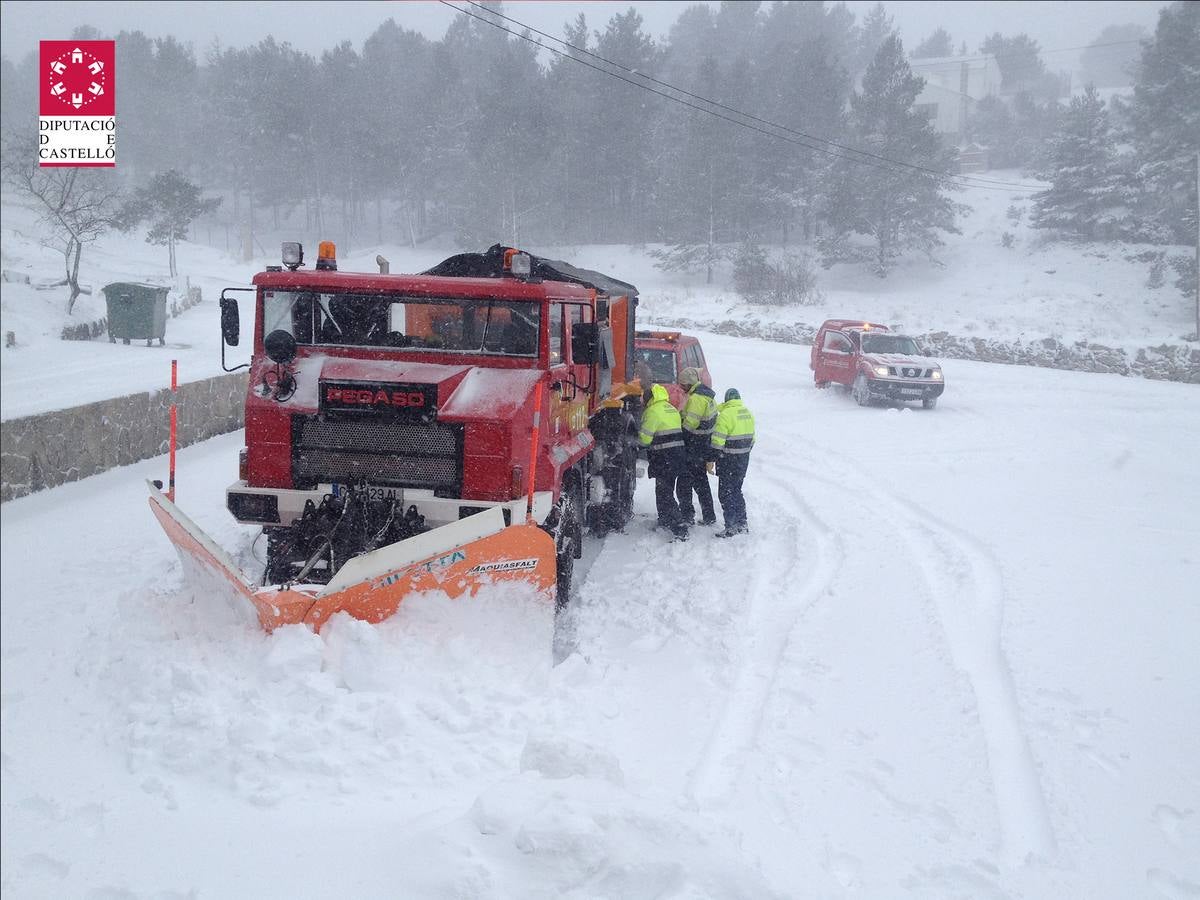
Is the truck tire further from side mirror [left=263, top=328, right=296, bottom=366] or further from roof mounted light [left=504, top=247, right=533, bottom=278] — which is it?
side mirror [left=263, top=328, right=296, bottom=366]

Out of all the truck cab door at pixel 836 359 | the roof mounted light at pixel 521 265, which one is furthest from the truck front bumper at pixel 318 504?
the truck cab door at pixel 836 359

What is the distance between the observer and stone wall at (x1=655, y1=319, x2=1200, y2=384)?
20.6 meters

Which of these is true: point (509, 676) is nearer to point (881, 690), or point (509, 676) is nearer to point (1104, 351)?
point (881, 690)

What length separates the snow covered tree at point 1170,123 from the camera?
32.5 m

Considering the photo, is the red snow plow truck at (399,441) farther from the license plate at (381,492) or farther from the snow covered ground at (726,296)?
the snow covered ground at (726,296)

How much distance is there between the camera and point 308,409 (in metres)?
6.04

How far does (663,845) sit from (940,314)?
32.6 metres

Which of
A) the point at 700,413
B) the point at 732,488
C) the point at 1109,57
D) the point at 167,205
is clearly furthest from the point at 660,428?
the point at 1109,57

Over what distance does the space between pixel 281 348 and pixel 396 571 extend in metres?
2.27

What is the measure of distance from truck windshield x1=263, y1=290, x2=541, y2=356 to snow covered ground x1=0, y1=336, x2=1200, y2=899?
207 centimetres

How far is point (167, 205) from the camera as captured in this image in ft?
104

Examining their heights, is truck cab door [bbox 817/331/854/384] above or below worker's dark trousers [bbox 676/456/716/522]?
above

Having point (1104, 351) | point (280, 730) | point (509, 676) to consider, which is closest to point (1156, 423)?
point (1104, 351)

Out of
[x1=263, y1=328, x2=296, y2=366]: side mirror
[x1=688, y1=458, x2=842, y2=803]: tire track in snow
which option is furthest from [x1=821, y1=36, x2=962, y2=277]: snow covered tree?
[x1=263, y1=328, x2=296, y2=366]: side mirror
